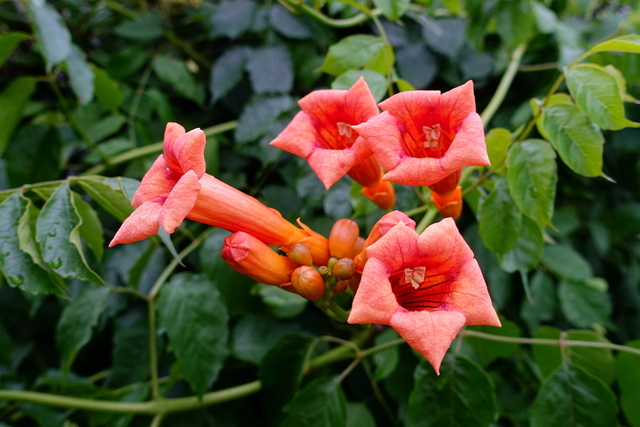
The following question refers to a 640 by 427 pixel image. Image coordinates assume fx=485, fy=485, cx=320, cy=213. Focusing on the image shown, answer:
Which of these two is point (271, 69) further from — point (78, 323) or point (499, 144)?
point (78, 323)

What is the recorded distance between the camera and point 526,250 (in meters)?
1.73

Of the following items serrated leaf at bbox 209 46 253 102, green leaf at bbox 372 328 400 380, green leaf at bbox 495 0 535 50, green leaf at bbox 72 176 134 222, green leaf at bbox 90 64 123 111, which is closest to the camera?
green leaf at bbox 72 176 134 222

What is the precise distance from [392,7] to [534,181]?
84 centimetres

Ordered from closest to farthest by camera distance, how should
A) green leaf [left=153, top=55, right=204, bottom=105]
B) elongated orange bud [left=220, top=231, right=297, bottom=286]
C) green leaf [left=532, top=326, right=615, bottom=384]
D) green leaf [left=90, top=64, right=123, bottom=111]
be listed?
elongated orange bud [left=220, top=231, right=297, bottom=286], green leaf [left=532, top=326, right=615, bottom=384], green leaf [left=90, top=64, right=123, bottom=111], green leaf [left=153, top=55, right=204, bottom=105]

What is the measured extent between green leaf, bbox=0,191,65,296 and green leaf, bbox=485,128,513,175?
146 centimetres

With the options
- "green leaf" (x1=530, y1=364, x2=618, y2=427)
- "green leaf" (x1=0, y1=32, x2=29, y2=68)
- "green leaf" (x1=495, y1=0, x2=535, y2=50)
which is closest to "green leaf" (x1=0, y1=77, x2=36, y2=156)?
"green leaf" (x1=0, y1=32, x2=29, y2=68)

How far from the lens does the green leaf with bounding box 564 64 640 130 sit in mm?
1424

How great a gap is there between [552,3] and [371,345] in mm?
2251

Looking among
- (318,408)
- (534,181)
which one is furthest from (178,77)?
(534,181)

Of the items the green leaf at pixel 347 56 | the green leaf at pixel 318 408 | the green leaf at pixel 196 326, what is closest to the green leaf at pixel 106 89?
the green leaf at pixel 196 326

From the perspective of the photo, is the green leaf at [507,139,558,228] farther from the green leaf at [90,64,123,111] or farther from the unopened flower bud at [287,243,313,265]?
the green leaf at [90,64,123,111]

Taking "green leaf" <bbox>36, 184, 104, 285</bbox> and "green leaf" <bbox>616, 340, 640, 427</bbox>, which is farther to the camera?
"green leaf" <bbox>616, 340, 640, 427</bbox>

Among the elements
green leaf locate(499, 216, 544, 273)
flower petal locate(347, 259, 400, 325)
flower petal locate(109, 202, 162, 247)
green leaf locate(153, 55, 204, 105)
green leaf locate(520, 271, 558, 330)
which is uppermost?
flower petal locate(109, 202, 162, 247)

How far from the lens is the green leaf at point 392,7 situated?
1820 mm
